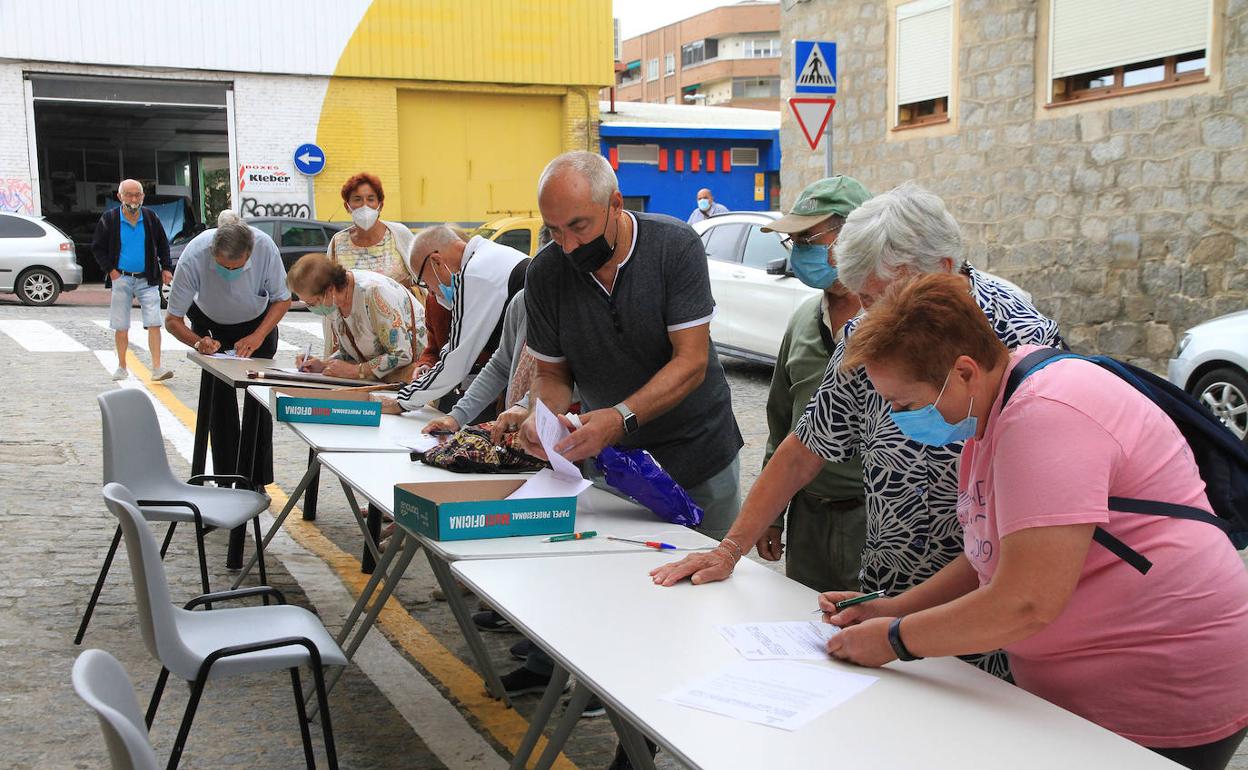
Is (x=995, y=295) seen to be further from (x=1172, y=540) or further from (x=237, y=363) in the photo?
(x=237, y=363)

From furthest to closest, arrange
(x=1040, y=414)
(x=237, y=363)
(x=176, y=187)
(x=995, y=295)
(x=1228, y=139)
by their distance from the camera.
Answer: (x=176, y=187)
(x=1228, y=139)
(x=237, y=363)
(x=995, y=295)
(x=1040, y=414)

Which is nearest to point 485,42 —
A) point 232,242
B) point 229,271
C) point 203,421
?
point 229,271

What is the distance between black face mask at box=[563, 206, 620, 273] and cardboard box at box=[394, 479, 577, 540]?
0.80m

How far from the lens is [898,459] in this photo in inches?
109

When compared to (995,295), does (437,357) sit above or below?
below

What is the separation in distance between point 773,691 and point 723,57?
77.0 meters

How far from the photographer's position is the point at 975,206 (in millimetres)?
12781

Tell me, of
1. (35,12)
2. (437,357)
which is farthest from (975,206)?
(35,12)

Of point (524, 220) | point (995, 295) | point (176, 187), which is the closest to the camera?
point (995, 295)

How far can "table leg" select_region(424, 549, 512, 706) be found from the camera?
400cm

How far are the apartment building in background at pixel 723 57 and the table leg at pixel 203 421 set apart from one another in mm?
67210

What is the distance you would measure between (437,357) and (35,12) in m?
19.1

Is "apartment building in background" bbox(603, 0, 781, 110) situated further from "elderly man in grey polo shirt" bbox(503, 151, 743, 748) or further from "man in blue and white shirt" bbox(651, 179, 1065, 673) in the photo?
"man in blue and white shirt" bbox(651, 179, 1065, 673)

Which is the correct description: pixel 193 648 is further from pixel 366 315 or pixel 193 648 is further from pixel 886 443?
pixel 366 315
